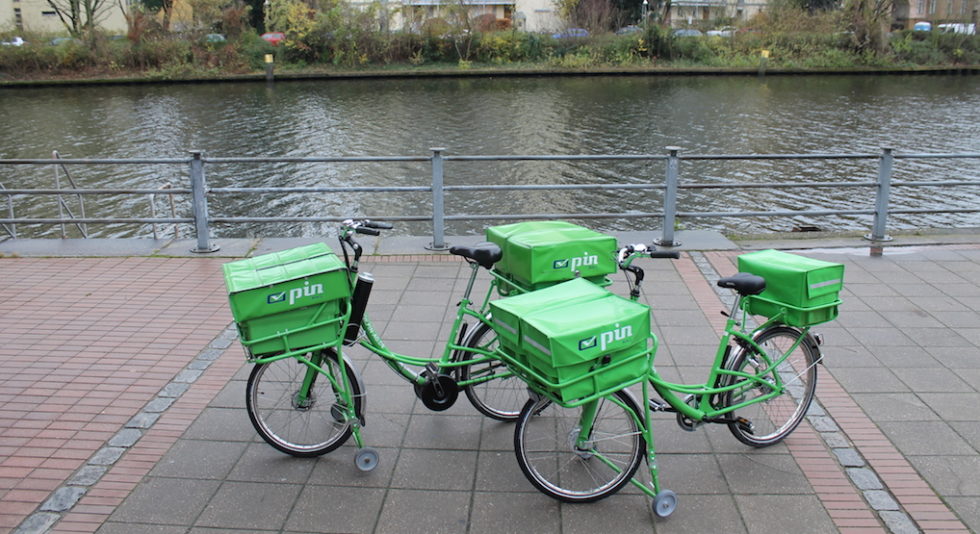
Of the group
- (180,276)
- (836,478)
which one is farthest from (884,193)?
(180,276)

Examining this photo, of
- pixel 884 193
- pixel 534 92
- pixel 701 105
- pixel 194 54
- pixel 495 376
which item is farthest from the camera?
pixel 194 54

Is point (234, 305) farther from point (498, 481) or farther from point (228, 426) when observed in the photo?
point (498, 481)

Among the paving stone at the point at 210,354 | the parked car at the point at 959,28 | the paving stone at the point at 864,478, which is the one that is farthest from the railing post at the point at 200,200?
the parked car at the point at 959,28

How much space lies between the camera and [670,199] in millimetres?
8078

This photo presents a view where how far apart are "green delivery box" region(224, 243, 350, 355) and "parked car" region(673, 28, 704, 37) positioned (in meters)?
45.6

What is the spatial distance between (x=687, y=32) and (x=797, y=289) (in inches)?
1894

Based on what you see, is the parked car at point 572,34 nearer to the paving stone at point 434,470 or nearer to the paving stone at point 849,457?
the paving stone at point 849,457

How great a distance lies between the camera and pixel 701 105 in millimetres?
30125

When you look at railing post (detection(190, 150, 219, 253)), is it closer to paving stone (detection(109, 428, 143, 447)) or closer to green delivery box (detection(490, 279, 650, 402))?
paving stone (detection(109, 428, 143, 447))

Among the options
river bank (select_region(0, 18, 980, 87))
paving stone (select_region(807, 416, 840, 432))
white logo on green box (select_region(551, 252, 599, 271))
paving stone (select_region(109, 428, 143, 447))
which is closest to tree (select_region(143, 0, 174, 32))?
river bank (select_region(0, 18, 980, 87))

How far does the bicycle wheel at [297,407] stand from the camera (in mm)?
3988

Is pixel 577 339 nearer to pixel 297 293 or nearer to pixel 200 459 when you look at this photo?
pixel 297 293

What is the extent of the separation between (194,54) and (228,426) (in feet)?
142

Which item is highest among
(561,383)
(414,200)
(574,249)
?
(574,249)
